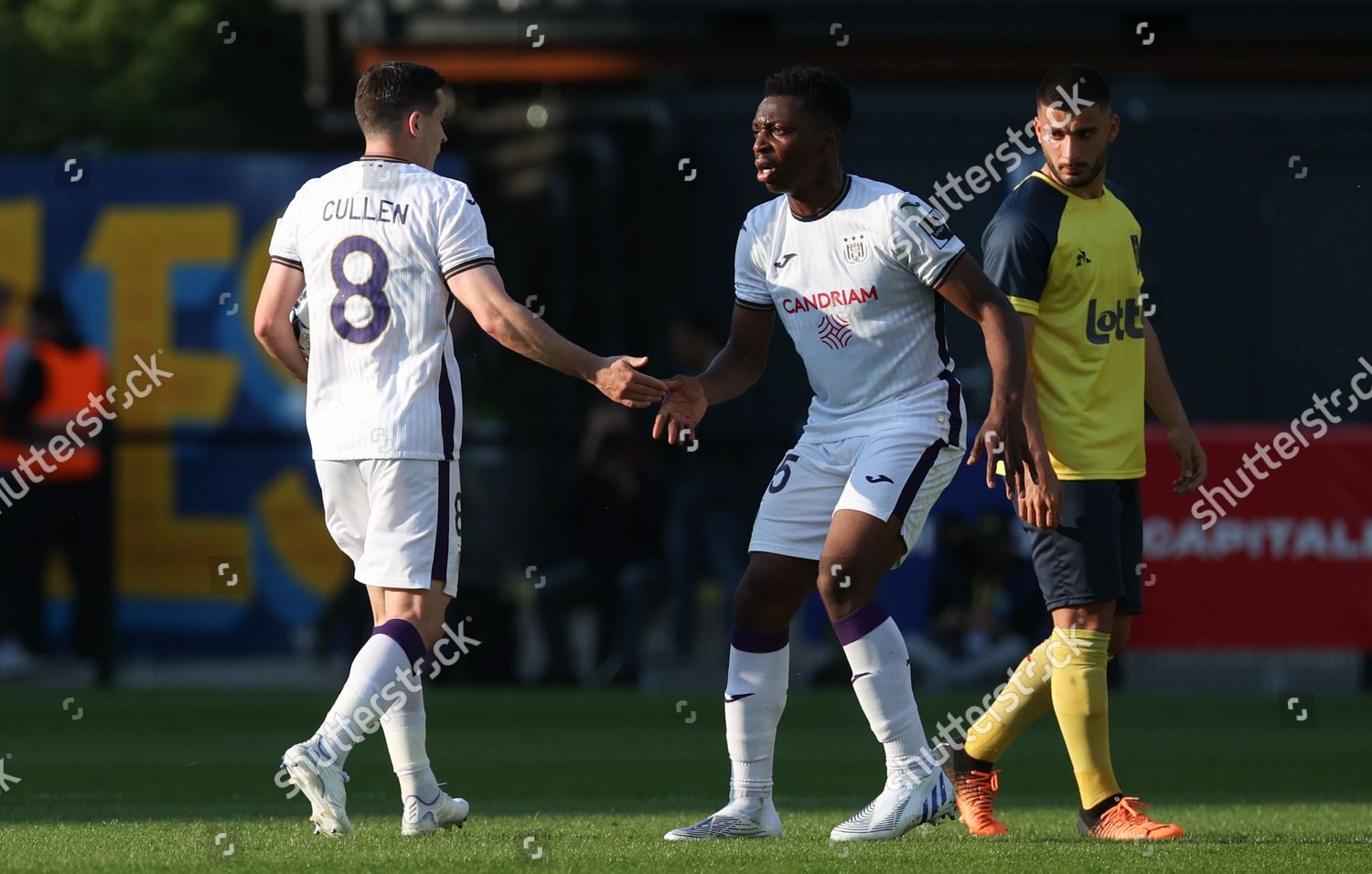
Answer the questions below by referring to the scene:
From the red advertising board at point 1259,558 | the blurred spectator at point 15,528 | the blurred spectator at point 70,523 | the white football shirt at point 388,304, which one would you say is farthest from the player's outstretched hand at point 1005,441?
the blurred spectator at point 15,528

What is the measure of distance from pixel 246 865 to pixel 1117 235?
3.20 m

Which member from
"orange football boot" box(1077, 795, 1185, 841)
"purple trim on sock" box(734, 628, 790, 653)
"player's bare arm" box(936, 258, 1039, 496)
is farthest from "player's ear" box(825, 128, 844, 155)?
"orange football boot" box(1077, 795, 1185, 841)

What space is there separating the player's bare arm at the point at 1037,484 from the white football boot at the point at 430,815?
6.29ft

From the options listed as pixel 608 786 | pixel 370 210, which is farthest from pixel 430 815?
pixel 608 786

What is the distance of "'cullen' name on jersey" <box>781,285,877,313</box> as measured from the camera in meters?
6.36

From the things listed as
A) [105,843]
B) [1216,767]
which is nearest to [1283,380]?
[1216,767]

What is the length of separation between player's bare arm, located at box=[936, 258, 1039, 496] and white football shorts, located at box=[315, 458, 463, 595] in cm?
154

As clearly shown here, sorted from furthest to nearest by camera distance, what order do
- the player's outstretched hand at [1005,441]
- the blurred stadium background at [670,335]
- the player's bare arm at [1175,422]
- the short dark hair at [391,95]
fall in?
the blurred stadium background at [670,335] < the player's bare arm at [1175,422] < the short dark hair at [391,95] < the player's outstretched hand at [1005,441]

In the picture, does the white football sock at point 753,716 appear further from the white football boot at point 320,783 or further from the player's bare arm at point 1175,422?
the player's bare arm at point 1175,422

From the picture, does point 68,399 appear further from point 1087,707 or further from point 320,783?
point 1087,707

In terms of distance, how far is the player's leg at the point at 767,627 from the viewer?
643 centimetres

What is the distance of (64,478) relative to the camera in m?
13.6

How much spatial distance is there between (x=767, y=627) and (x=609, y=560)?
266 inches

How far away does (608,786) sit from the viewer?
8.64 meters
